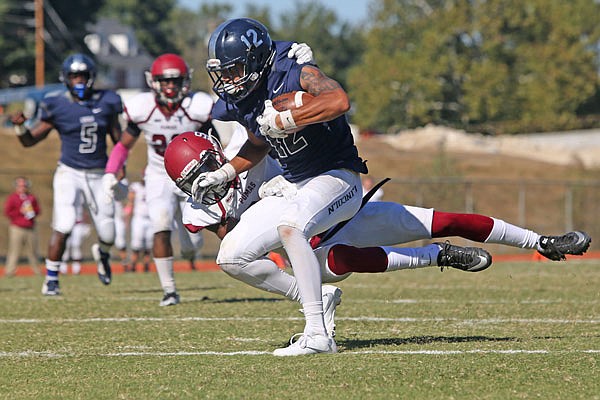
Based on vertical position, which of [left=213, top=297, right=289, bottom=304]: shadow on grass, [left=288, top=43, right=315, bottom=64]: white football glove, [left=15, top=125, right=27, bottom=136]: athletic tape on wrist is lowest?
[left=213, top=297, right=289, bottom=304]: shadow on grass

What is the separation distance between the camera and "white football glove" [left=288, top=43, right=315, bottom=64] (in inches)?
207

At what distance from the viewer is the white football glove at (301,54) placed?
5259mm

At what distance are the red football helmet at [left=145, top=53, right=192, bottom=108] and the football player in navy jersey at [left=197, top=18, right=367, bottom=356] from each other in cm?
306

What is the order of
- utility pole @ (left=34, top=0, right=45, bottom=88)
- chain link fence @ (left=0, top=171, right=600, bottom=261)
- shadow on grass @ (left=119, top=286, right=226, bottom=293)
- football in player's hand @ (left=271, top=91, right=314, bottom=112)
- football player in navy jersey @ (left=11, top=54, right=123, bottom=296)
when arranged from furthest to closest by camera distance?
utility pole @ (left=34, top=0, right=45, bottom=88), chain link fence @ (left=0, top=171, right=600, bottom=261), shadow on grass @ (left=119, top=286, right=226, bottom=293), football player in navy jersey @ (left=11, top=54, right=123, bottom=296), football in player's hand @ (left=271, top=91, right=314, bottom=112)

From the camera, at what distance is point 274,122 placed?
4.86m

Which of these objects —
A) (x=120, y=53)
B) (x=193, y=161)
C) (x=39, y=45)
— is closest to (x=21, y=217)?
(x=193, y=161)

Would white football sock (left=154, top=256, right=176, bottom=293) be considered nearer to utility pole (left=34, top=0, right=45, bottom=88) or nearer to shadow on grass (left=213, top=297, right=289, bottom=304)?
shadow on grass (left=213, top=297, right=289, bottom=304)

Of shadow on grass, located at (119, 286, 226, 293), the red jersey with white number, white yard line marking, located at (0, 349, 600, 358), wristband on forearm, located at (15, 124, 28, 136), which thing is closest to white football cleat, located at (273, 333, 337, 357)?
white yard line marking, located at (0, 349, 600, 358)

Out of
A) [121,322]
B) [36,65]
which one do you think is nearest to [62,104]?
[121,322]

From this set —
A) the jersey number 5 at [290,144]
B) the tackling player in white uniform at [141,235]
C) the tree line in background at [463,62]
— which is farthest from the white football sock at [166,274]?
the tree line in background at [463,62]

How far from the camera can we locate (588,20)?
5375cm

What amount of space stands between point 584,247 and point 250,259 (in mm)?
1775

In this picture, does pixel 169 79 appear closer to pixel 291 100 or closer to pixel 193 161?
pixel 193 161

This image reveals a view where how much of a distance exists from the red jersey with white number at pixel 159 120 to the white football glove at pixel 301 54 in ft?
11.6
